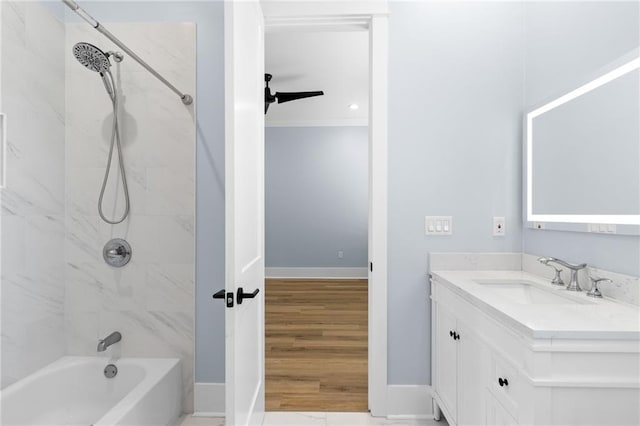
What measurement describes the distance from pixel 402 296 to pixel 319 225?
3.73 metres

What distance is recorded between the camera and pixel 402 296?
1.87m

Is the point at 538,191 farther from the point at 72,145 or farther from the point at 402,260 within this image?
the point at 72,145

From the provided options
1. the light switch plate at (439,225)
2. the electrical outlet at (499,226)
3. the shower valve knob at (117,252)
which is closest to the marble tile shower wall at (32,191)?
the shower valve knob at (117,252)

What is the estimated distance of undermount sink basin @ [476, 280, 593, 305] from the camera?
4.30ft

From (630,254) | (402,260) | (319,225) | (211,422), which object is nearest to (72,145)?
(211,422)

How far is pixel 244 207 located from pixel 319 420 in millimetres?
1312

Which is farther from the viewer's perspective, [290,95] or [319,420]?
[290,95]

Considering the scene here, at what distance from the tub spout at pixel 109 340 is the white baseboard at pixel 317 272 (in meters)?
3.73

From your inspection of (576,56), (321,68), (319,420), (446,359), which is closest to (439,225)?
(446,359)

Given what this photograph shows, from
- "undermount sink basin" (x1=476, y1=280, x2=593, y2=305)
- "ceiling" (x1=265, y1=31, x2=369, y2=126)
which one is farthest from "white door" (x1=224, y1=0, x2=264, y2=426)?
"undermount sink basin" (x1=476, y1=280, x2=593, y2=305)

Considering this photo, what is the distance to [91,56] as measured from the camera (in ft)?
4.86

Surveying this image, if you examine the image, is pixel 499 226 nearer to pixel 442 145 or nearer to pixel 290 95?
pixel 442 145

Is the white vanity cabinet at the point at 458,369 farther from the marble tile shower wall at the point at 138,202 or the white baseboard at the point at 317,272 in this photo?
the white baseboard at the point at 317,272

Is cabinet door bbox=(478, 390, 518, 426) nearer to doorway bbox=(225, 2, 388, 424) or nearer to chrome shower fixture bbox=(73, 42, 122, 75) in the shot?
doorway bbox=(225, 2, 388, 424)
